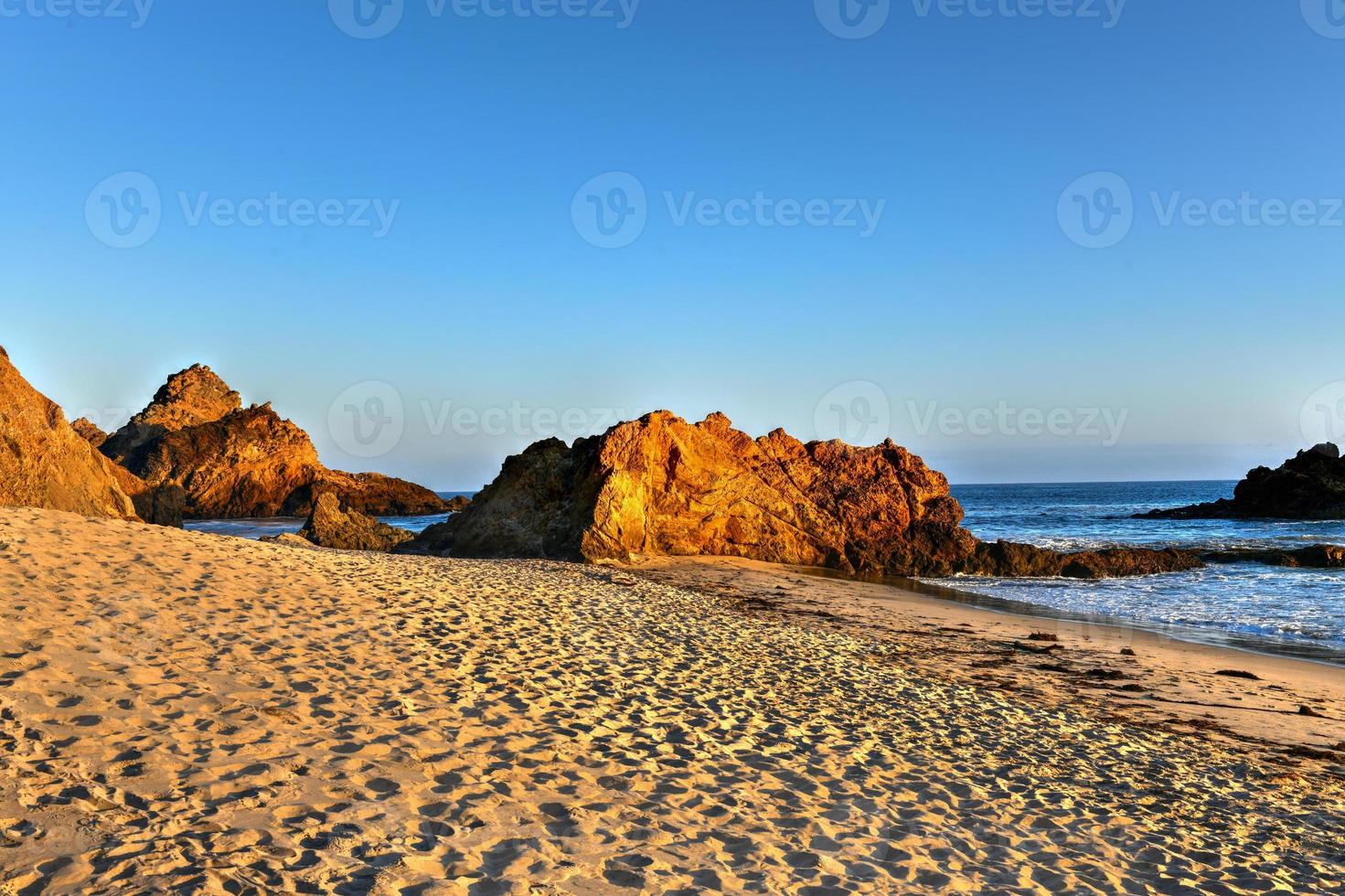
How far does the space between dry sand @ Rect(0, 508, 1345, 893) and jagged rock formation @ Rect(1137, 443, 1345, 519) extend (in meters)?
57.2

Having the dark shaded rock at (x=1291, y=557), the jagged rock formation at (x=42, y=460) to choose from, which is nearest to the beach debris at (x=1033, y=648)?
the jagged rock formation at (x=42, y=460)

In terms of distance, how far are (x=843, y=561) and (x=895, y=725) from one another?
20.2 m

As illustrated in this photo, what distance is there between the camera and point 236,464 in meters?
59.8

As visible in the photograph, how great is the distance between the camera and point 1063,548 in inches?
1483

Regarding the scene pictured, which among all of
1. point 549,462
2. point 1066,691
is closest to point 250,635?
point 1066,691

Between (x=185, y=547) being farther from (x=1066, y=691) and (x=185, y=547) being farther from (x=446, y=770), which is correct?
(x=1066, y=691)

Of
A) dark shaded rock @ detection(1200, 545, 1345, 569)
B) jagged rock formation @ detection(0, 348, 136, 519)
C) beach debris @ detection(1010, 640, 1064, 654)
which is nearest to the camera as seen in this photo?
beach debris @ detection(1010, 640, 1064, 654)

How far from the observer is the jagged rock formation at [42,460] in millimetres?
16031

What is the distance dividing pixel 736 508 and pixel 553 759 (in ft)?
73.5

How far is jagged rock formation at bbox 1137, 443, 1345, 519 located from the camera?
55.9 m

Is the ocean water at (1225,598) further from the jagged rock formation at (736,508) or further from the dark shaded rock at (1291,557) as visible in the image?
the jagged rock formation at (736,508)

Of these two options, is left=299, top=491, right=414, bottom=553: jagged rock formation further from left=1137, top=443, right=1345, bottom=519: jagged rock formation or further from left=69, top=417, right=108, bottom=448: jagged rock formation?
left=1137, top=443, right=1345, bottom=519: jagged rock formation

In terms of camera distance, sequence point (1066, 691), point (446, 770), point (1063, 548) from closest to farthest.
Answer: point (446, 770), point (1066, 691), point (1063, 548)

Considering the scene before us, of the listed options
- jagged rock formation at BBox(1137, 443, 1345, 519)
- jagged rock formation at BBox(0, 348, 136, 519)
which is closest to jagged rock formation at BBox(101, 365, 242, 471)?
jagged rock formation at BBox(0, 348, 136, 519)
